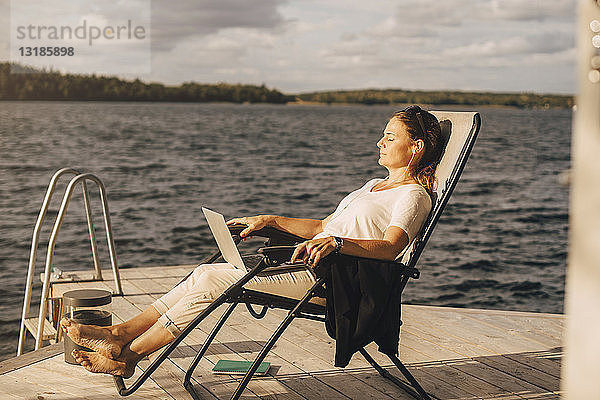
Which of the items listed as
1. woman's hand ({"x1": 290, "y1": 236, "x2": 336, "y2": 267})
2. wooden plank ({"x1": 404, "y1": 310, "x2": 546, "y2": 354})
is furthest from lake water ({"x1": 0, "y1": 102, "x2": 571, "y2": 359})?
wooden plank ({"x1": 404, "y1": 310, "x2": 546, "y2": 354})

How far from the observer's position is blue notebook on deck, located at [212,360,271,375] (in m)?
3.15

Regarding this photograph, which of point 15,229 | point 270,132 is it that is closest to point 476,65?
point 270,132

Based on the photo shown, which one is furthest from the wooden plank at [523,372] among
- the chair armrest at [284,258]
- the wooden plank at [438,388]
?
the chair armrest at [284,258]

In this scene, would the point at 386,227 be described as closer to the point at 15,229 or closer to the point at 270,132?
the point at 15,229

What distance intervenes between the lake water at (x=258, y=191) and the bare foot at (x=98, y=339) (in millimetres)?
1774

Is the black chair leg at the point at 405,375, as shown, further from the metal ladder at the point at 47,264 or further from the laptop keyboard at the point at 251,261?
the metal ladder at the point at 47,264

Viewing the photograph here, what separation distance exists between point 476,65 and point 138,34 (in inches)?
653

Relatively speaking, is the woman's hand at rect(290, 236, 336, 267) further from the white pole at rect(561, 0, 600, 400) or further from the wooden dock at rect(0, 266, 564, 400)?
the white pole at rect(561, 0, 600, 400)

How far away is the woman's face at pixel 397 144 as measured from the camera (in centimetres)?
300

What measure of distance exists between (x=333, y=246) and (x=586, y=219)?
4.78ft

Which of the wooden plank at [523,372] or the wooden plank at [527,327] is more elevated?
the wooden plank at [527,327]

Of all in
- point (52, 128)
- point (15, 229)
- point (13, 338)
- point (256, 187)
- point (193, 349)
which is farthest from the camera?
point (52, 128)

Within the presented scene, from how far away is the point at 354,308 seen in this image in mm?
2695

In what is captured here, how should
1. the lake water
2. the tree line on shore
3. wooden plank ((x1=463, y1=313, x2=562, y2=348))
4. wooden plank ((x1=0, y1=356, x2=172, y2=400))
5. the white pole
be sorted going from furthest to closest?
the tree line on shore
the lake water
wooden plank ((x1=463, y1=313, x2=562, y2=348))
wooden plank ((x1=0, y1=356, x2=172, y2=400))
the white pole
